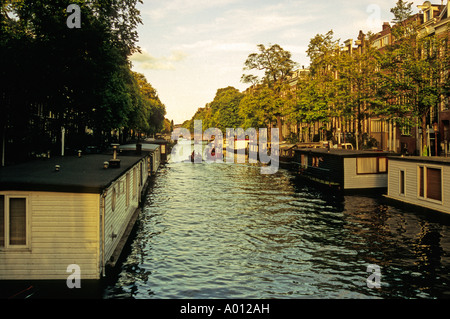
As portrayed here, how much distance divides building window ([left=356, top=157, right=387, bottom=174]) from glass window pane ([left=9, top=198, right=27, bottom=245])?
2767 centimetres

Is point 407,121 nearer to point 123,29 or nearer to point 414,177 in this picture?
point 414,177

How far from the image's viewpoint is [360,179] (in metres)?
34.9

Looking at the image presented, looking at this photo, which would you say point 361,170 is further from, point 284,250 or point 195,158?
point 195,158

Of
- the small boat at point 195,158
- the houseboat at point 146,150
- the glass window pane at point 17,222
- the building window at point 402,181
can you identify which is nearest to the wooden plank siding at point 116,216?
the glass window pane at point 17,222

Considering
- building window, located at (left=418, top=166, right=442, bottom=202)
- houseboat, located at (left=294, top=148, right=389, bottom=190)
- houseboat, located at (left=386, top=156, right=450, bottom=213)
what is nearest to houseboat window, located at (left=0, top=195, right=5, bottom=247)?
houseboat, located at (left=386, top=156, right=450, bottom=213)

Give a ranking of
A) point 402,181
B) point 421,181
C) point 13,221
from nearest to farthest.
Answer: point 13,221, point 421,181, point 402,181

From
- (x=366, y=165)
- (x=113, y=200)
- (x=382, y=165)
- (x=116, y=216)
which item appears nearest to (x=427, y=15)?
(x=382, y=165)

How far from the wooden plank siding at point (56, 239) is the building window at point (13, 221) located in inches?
6.2

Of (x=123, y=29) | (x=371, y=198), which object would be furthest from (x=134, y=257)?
(x=123, y=29)

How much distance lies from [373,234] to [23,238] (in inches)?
629

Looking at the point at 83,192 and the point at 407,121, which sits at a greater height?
the point at 407,121

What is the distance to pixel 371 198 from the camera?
32.5m

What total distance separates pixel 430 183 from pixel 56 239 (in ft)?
68.3
